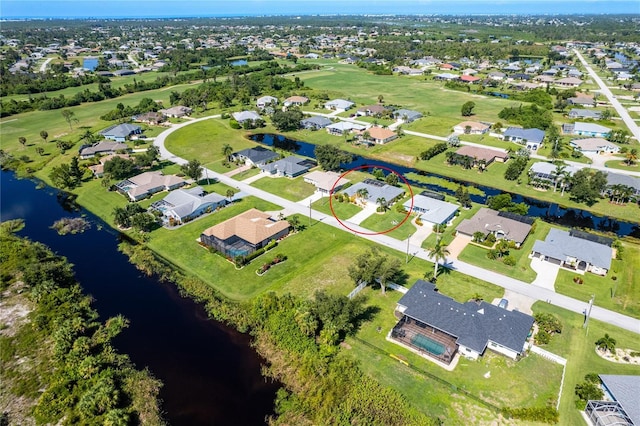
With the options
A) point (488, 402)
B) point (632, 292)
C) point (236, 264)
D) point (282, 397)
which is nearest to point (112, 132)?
point (236, 264)

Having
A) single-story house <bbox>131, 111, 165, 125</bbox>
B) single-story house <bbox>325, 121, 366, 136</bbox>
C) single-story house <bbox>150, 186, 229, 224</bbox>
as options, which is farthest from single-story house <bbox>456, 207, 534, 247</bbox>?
single-story house <bbox>131, 111, 165, 125</bbox>

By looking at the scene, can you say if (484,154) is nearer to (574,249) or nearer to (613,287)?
(574,249)

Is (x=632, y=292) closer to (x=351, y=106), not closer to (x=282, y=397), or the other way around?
(x=282, y=397)

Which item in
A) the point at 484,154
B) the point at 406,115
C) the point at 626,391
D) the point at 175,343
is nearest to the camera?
the point at 626,391

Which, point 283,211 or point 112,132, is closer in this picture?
point 283,211

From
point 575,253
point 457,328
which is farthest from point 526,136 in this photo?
point 457,328

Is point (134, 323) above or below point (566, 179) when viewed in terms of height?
below

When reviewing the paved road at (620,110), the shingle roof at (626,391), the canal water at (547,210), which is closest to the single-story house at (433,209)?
the canal water at (547,210)
